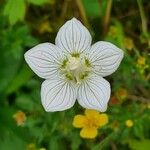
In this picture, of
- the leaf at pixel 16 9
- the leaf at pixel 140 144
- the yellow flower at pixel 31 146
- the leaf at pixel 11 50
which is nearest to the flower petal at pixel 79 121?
the yellow flower at pixel 31 146

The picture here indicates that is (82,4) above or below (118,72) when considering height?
above

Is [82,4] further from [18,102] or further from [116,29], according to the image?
[18,102]

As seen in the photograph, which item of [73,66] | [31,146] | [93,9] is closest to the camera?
[73,66]

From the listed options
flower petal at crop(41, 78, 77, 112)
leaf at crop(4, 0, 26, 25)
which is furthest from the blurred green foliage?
flower petal at crop(41, 78, 77, 112)

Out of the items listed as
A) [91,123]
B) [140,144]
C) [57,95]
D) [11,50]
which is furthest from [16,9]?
[140,144]

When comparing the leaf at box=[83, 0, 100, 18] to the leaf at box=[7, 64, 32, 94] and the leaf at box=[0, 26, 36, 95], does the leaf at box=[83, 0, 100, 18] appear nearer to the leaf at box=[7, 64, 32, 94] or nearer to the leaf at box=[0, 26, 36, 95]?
the leaf at box=[0, 26, 36, 95]

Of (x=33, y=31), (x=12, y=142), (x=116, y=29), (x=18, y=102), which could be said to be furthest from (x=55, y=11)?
(x=12, y=142)

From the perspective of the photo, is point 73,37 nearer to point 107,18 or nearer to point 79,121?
point 79,121
